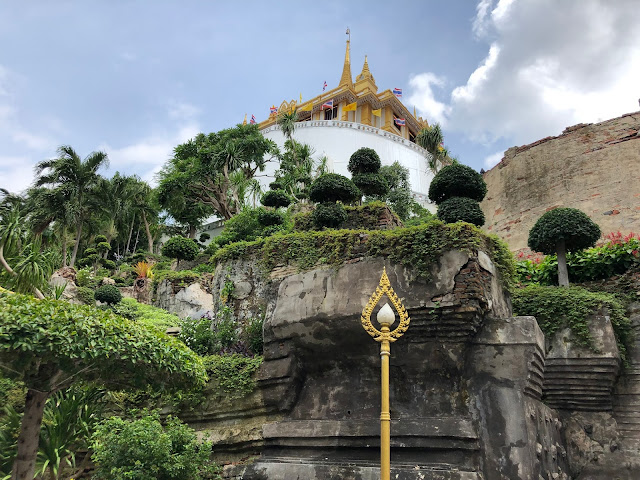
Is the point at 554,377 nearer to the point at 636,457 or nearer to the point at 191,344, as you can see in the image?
the point at 636,457

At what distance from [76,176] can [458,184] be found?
2008 centimetres

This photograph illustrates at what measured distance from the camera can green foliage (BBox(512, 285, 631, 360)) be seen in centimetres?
766

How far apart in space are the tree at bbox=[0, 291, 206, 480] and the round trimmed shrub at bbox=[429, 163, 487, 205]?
516 centimetres

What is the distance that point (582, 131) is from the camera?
51.5 ft

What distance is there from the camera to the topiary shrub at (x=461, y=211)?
8516mm

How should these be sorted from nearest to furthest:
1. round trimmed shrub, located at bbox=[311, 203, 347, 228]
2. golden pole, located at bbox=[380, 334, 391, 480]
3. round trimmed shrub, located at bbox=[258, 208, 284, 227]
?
golden pole, located at bbox=[380, 334, 391, 480] < round trimmed shrub, located at bbox=[311, 203, 347, 228] < round trimmed shrub, located at bbox=[258, 208, 284, 227]

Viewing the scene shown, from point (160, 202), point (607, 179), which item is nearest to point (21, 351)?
point (607, 179)

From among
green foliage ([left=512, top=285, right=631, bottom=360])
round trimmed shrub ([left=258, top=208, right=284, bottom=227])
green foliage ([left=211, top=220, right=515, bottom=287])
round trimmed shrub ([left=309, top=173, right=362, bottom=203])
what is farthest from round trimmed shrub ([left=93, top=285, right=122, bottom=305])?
green foliage ([left=512, top=285, right=631, bottom=360])

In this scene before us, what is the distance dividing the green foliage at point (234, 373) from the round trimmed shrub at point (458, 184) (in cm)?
435

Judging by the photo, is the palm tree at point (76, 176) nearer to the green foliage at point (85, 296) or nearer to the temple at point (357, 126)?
the green foliage at point (85, 296)

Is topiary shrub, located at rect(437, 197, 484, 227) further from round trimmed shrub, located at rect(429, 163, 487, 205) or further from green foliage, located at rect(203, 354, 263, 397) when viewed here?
green foliage, located at rect(203, 354, 263, 397)

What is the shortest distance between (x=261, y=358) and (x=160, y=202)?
60.5 ft

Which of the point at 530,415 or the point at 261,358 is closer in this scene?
the point at 530,415

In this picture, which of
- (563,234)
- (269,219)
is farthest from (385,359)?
(269,219)
